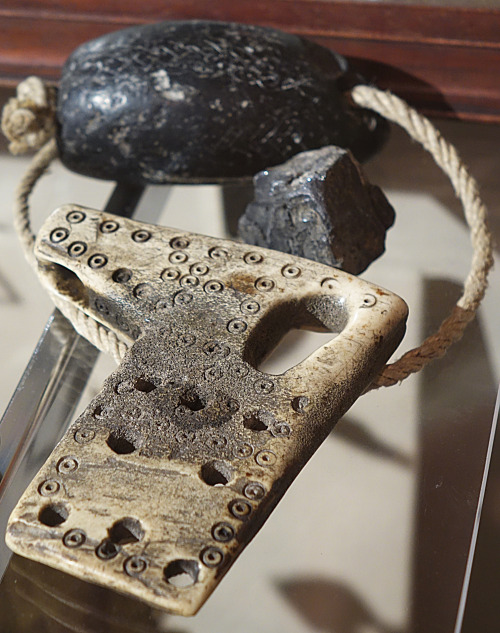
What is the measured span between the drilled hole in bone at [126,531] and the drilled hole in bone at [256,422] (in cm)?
12

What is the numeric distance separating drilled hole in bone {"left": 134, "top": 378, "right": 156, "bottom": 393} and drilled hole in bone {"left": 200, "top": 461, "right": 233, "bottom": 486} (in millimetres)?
92

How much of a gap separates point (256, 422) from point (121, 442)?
11 centimetres

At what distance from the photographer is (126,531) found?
57cm

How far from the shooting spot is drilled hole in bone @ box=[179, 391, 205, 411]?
63cm

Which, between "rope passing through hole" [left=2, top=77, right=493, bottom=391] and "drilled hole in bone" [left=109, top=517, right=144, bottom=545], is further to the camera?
"rope passing through hole" [left=2, top=77, right=493, bottom=391]

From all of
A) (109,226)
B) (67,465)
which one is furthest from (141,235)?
(67,465)

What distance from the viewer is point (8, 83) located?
115 cm

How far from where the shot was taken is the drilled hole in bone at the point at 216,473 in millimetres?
590

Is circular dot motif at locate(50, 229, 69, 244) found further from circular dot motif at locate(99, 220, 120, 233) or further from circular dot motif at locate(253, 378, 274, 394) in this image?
circular dot motif at locate(253, 378, 274, 394)

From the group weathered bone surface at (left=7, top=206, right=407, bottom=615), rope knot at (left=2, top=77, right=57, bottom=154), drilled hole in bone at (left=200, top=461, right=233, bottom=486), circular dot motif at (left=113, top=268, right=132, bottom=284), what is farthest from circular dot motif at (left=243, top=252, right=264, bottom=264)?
rope knot at (left=2, top=77, right=57, bottom=154)

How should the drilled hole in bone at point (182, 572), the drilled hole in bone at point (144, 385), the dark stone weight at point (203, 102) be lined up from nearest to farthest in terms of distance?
the drilled hole in bone at point (182, 572), the drilled hole in bone at point (144, 385), the dark stone weight at point (203, 102)

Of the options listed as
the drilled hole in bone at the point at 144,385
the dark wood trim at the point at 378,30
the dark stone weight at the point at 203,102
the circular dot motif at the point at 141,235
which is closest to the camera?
the drilled hole in bone at the point at 144,385

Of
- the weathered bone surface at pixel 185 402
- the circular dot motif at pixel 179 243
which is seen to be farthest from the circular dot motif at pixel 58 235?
the circular dot motif at pixel 179 243

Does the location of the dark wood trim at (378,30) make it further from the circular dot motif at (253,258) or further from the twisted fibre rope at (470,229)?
the circular dot motif at (253,258)
